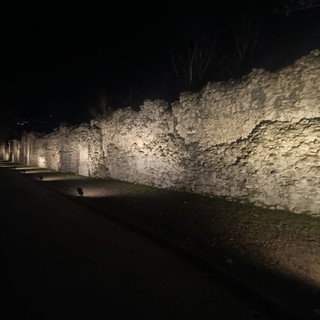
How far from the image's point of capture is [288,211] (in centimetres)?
783

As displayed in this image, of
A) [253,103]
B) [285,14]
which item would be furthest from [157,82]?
[253,103]

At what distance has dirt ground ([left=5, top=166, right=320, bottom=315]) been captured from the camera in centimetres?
471

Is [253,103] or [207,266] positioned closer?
[207,266]

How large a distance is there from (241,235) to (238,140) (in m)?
3.43

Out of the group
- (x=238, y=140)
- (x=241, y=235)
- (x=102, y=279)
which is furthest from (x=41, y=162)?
(x=102, y=279)

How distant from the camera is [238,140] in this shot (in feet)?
31.0

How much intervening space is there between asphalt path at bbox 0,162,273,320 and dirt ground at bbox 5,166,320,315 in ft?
1.31

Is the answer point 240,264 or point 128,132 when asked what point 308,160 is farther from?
point 128,132

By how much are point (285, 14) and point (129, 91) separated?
14263 millimetres

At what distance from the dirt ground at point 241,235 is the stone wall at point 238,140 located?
0.54m

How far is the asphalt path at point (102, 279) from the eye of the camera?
4.07 metres

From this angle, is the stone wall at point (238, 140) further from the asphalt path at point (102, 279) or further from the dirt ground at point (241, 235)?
the asphalt path at point (102, 279)

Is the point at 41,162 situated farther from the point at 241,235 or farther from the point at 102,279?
the point at 102,279

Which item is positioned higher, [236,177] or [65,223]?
[236,177]
